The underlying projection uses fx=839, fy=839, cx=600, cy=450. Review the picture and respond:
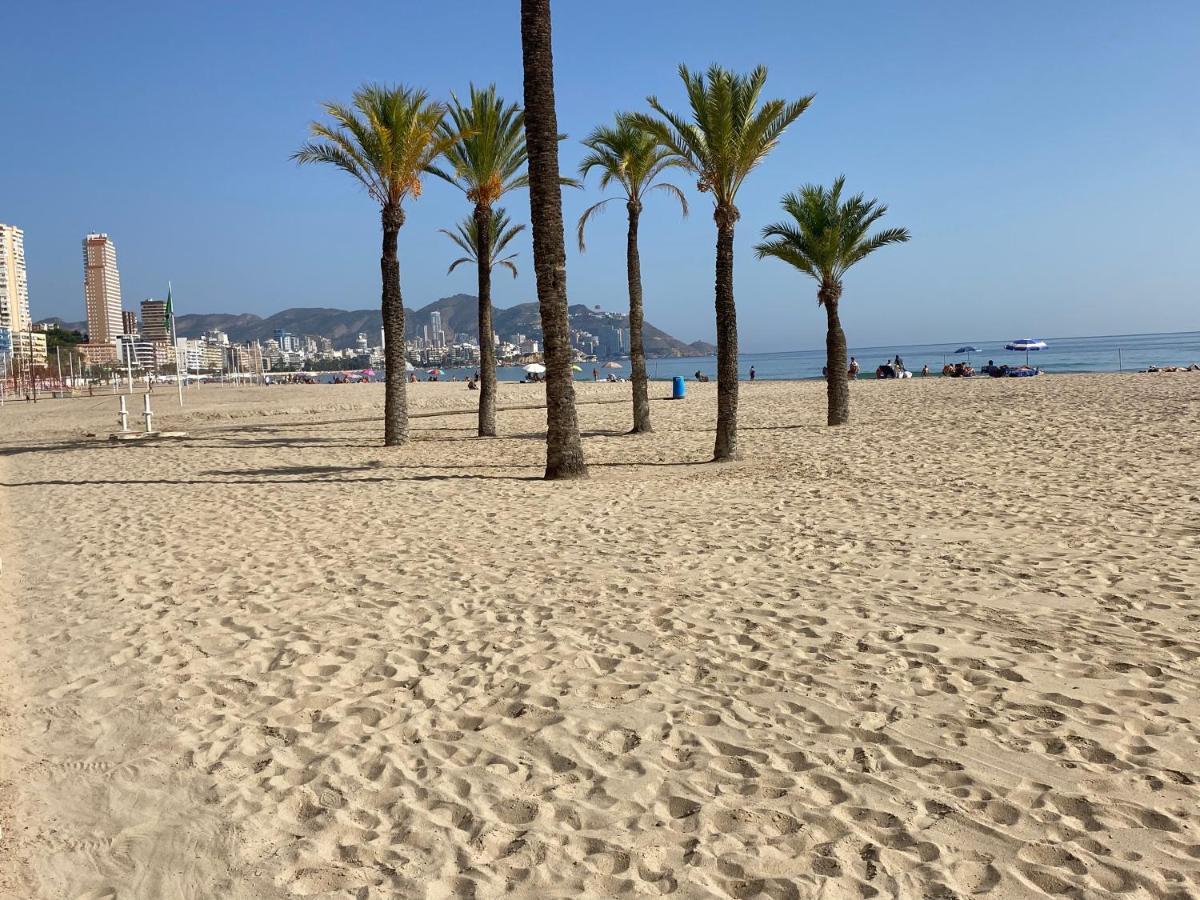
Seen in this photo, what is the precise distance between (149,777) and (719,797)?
2.43 m

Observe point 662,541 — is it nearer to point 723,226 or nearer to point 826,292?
point 723,226

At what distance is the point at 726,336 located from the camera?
44.5ft

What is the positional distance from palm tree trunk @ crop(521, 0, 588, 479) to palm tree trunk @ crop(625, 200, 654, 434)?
6181 millimetres

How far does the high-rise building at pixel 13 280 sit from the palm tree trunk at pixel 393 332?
148597 mm

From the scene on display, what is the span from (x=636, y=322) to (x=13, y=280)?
16414cm

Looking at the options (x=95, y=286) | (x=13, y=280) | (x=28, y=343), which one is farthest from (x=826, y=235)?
(x=95, y=286)

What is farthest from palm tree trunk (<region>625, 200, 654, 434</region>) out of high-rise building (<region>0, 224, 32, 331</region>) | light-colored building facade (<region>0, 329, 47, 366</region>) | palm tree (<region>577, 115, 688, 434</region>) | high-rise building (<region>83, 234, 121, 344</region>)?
high-rise building (<region>83, 234, 121, 344</region>)

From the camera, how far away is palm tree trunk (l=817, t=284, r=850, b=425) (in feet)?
62.8

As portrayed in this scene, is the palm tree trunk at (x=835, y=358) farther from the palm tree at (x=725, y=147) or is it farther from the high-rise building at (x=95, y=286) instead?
the high-rise building at (x=95, y=286)

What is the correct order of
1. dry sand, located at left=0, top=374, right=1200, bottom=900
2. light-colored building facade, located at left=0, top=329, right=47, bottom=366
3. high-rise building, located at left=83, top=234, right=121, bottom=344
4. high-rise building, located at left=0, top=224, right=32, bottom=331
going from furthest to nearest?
1. high-rise building, located at left=83, top=234, right=121, bottom=344
2. high-rise building, located at left=0, top=224, right=32, bottom=331
3. light-colored building facade, located at left=0, top=329, right=47, bottom=366
4. dry sand, located at left=0, top=374, right=1200, bottom=900

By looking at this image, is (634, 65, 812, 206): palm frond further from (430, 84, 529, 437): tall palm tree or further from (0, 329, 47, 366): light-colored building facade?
(0, 329, 47, 366): light-colored building facade

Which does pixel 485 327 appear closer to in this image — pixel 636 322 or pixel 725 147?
pixel 636 322

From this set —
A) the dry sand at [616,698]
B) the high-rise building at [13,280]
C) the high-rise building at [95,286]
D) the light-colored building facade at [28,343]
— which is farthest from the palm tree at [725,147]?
the high-rise building at [95,286]

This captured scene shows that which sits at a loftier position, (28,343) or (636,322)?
(28,343)
